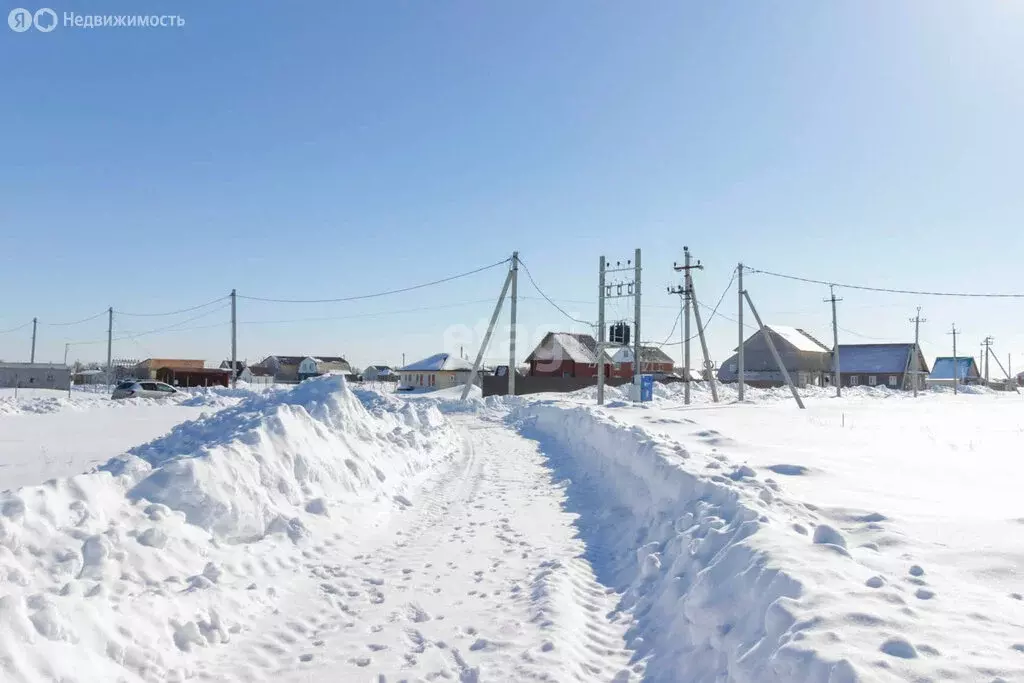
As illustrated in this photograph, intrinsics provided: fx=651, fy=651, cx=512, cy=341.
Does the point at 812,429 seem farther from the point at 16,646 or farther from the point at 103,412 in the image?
the point at 103,412

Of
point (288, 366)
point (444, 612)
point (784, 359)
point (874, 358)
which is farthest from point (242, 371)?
point (444, 612)

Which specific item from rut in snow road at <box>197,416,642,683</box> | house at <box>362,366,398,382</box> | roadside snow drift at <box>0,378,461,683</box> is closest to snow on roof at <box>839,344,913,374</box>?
house at <box>362,366,398,382</box>

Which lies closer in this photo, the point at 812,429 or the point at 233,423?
the point at 233,423

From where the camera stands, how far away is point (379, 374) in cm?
9300

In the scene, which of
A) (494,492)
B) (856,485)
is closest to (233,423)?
(494,492)

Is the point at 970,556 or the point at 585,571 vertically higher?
the point at 970,556

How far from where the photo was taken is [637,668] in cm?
412

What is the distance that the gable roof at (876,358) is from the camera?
7644 centimetres

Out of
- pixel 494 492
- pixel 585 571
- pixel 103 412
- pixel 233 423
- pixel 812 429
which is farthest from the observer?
pixel 103 412

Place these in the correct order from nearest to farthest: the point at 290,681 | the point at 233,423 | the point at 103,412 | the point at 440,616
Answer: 1. the point at 290,681
2. the point at 440,616
3. the point at 233,423
4. the point at 103,412

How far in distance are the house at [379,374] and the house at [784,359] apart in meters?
44.4

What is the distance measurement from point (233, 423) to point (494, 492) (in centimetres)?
484

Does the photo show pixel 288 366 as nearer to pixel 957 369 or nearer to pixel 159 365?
pixel 159 365

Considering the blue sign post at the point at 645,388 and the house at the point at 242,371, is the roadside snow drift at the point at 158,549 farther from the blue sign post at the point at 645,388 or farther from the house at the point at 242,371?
the house at the point at 242,371
